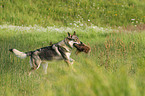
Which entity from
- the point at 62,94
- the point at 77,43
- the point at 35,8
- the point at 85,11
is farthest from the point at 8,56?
the point at 85,11

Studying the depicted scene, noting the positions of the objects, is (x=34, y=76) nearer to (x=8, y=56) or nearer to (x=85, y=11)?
(x=8, y=56)

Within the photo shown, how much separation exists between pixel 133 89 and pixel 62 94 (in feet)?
2.78

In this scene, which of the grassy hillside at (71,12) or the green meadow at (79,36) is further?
the grassy hillside at (71,12)

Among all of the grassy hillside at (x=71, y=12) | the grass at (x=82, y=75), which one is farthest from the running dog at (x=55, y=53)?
the grassy hillside at (x=71, y=12)

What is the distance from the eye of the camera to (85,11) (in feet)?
73.0

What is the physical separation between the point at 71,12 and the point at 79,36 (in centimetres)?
865

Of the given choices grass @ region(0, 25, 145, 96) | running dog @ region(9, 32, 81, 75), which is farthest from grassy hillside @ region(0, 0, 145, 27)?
running dog @ region(9, 32, 81, 75)

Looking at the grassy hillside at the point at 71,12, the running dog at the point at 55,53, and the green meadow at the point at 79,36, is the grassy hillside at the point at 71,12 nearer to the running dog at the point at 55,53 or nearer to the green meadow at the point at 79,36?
the green meadow at the point at 79,36

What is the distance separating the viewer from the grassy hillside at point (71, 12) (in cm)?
1888

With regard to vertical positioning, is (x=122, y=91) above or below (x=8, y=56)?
above

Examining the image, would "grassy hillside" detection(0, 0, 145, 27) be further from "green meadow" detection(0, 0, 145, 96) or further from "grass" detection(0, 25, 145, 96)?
"grass" detection(0, 25, 145, 96)

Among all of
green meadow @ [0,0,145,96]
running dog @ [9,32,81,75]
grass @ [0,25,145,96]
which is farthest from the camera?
running dog @ [9,32,81,75]

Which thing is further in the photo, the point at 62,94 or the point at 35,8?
the point at 35,8

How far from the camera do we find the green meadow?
411 centimetres
